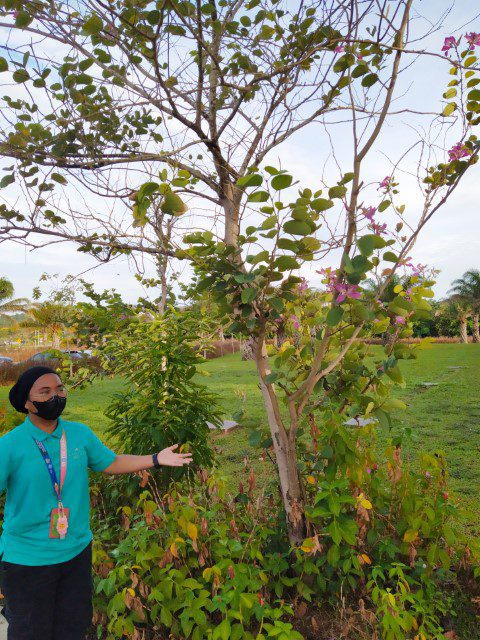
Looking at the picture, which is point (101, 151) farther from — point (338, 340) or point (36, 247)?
point (338, 340)

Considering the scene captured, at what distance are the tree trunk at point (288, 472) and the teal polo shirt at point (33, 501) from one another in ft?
3.26

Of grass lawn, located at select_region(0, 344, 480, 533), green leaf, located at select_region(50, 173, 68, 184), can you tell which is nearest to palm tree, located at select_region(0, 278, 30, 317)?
grass lawn, located at select_region(0, 344, 480, 533)

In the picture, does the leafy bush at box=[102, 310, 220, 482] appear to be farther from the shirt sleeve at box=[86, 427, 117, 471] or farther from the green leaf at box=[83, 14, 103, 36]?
the green leaf at box=[83, 14, 103, 36]

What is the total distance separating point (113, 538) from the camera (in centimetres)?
296

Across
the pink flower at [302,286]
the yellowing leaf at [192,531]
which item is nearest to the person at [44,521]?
the yellowing leaf at [192,531]

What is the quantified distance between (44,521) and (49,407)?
0.45m

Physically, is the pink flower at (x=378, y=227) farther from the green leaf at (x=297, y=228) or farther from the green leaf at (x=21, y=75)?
the green leaf at (x=21, y=75)

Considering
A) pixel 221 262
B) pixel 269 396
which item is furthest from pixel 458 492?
pixel 221 262

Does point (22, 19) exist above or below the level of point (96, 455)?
above

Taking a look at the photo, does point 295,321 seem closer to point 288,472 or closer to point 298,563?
point 288,472

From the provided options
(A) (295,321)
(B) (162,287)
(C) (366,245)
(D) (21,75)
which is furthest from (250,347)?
(B) (162,287)

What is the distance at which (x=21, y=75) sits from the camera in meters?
2.52

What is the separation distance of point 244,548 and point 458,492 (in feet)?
8.93

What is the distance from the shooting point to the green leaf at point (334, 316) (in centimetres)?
198
